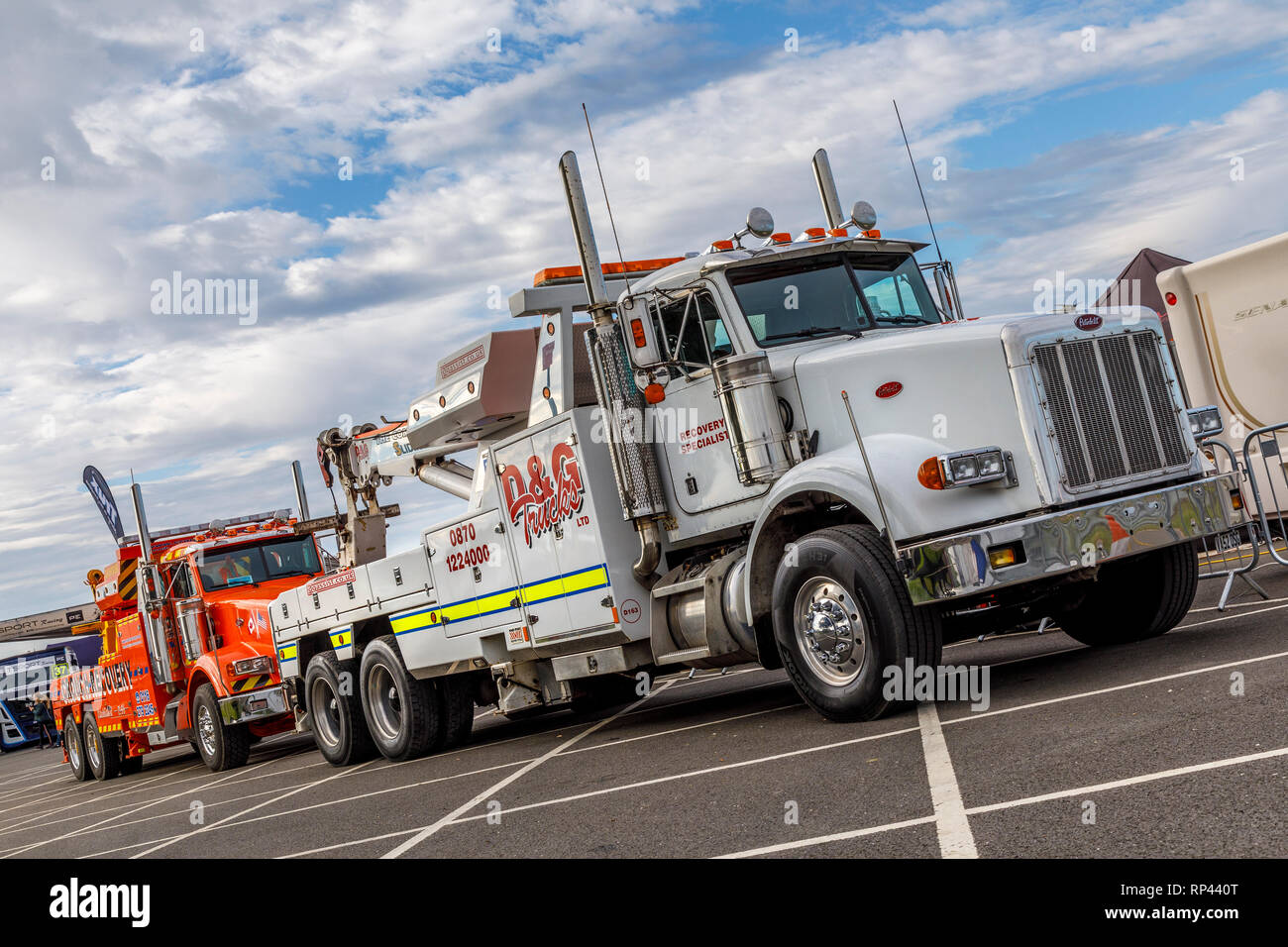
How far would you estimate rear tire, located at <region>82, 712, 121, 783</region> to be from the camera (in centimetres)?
1956

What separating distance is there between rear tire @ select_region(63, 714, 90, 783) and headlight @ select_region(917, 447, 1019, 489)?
17.3 meters

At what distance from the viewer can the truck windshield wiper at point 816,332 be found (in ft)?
28.1

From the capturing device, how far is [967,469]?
23.1ft

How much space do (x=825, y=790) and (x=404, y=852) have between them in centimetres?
233

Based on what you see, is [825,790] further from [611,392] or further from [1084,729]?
[611,392]

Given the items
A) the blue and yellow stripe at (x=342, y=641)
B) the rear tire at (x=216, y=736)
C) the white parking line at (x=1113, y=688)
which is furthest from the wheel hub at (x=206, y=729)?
the white parking line at (x=1113, y=688)

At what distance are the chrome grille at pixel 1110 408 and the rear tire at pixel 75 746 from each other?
17.7m

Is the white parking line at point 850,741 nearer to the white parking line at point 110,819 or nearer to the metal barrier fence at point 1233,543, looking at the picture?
the metal barrier fence at point 1233,543

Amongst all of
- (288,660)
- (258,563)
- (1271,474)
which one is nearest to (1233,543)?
(1271,474)

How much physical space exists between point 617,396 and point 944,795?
429 cm

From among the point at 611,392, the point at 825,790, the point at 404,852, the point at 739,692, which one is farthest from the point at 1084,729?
the point at 739,692

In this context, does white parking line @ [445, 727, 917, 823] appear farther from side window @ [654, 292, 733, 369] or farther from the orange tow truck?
the orange tow truck

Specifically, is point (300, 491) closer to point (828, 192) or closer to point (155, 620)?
point (155, 620)

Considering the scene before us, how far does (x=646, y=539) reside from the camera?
9.02m
